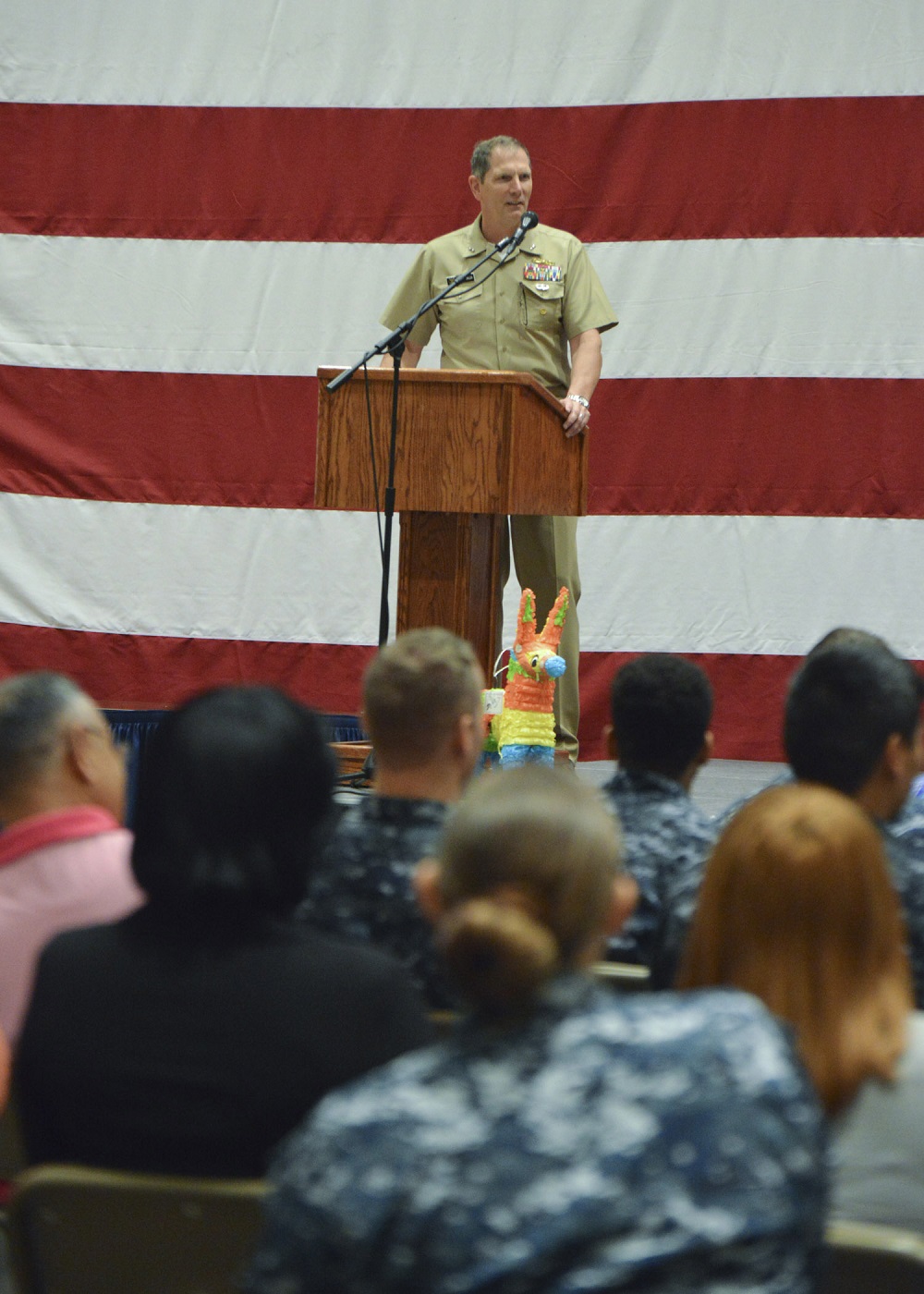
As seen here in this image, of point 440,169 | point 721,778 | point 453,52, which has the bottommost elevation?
point 721,778

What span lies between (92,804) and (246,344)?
3.87 meters

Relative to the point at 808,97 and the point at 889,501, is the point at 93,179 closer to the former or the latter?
the point at 808,97

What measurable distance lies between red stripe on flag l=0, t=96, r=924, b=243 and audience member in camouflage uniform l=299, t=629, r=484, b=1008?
350 centimetres

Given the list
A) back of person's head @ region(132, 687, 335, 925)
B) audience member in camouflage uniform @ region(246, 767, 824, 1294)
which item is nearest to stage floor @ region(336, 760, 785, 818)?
back of person's head @ region(132, 687, 335, 925)

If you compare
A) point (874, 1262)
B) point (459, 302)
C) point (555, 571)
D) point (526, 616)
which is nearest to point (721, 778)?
point (555, 571)

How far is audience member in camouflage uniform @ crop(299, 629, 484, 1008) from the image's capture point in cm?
152

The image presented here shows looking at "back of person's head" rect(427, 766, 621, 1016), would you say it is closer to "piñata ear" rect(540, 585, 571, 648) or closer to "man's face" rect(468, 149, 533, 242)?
"piñata ear" rect(540, 585, 571, 648)

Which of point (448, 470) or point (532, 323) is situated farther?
point (532, 323)

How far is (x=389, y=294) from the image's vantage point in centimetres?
525

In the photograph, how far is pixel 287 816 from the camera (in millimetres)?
1180

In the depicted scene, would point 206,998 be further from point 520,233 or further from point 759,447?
→ point 759,447

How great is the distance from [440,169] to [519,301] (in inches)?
41.7

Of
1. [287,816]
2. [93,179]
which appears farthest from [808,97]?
[287,816]

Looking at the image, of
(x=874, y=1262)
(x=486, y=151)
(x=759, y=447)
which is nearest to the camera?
(x=874, y=1262)
